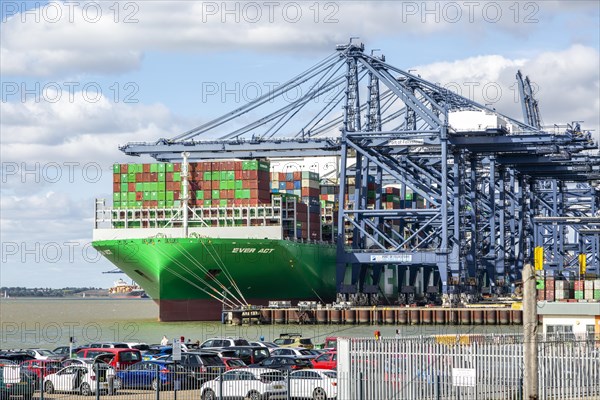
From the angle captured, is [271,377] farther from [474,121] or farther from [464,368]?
[474,121]

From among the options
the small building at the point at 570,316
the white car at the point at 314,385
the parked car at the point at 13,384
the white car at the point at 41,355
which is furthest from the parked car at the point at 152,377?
the small building at the point at 570,316

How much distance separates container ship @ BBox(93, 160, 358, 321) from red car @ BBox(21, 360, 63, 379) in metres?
56.9

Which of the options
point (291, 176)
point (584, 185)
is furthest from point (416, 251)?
point (584, 185)

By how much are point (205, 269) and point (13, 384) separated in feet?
214

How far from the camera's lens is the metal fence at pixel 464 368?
92.1 feet

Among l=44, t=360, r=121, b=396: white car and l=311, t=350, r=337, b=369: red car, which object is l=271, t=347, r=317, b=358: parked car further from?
l=44, t=360, r=121, b=396: white car

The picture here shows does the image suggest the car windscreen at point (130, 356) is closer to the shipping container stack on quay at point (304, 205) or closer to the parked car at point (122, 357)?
the parked car at point (122, 357)

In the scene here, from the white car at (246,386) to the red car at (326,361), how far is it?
5.55 meters

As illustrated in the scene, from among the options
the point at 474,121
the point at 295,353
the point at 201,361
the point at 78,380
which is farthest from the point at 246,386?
the point at 474,121

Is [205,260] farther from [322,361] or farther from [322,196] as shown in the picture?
[322,361]

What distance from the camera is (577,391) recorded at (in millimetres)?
28312

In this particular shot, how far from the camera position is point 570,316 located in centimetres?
3756

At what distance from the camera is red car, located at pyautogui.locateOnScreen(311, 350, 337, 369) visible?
37.9 metres

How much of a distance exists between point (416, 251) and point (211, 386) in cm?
7533
